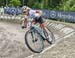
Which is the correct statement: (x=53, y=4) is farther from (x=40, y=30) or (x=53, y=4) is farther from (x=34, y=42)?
(x=34, y=42)

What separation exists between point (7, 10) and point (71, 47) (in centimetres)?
4415

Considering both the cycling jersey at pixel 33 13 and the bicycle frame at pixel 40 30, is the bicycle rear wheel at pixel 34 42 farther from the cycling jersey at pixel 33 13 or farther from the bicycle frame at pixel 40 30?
the cycling jersey at pixel 33 13

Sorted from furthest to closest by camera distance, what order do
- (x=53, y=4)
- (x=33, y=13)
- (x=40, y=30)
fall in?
1. (x=53, y=4)
2. (x=40, y=30)
3. (x=33, y=13)

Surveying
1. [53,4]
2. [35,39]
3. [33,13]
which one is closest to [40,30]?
[35,39]

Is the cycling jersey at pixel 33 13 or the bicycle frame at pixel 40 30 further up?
the cycling jersey at pixel 33 13

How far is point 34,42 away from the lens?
13461 millimetres

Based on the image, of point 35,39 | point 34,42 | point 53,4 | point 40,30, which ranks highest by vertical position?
point 40,30

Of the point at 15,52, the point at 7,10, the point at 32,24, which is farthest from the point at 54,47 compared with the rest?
the point at 7,10

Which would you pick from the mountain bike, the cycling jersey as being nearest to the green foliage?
the mountain bike

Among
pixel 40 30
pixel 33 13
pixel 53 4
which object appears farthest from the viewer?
pixel 53 4

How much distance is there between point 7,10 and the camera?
185 feet

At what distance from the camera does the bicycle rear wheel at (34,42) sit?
42.8 ft

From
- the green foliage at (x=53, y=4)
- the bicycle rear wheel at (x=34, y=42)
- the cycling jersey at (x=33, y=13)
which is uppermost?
the cycling jersey at (x=33, y=13)

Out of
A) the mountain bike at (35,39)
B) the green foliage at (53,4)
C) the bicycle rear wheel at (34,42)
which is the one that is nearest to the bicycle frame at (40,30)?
the mountain bike at (35,39)
